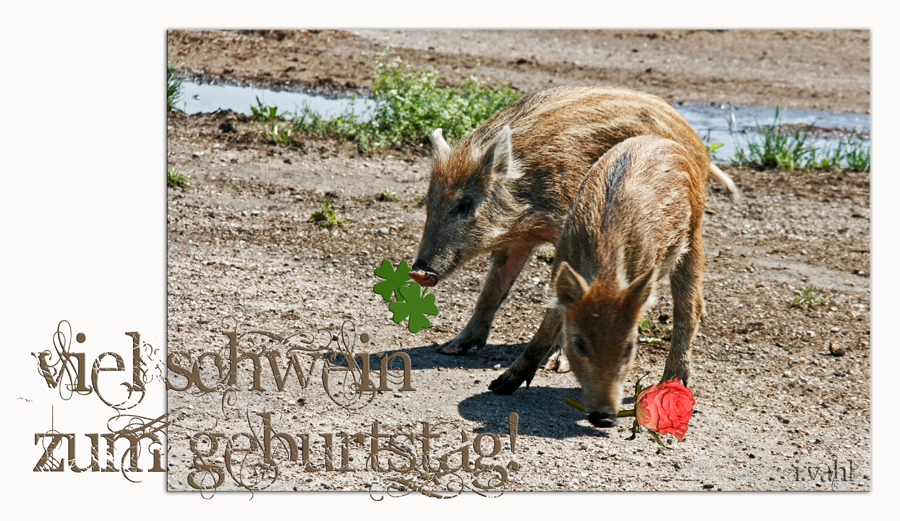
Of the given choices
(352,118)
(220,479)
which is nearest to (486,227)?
(220,479)

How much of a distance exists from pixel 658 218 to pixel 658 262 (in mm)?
241

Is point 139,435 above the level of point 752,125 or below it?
below

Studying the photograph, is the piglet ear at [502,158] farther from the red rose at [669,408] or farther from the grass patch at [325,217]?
the grass patch at [325,217]

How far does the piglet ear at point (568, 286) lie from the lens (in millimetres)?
4129

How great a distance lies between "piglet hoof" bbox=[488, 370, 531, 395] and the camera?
200 inches

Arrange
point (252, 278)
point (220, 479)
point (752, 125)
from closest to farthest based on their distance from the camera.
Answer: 1. point (220, 479)
2. point (252, 278)
3. point (752, 125)

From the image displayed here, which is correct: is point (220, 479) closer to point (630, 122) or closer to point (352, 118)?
point (630, 122)

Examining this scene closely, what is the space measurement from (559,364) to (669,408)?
1299 mm

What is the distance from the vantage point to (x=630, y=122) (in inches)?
218

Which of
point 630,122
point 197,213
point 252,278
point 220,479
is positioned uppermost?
point 630,122

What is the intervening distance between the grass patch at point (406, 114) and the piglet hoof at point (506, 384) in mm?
3198

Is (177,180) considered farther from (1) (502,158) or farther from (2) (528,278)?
(2) (528,278)

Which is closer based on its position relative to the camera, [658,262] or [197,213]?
[658,262]

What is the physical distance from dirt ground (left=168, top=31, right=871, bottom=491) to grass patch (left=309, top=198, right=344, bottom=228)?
76 millimetres
